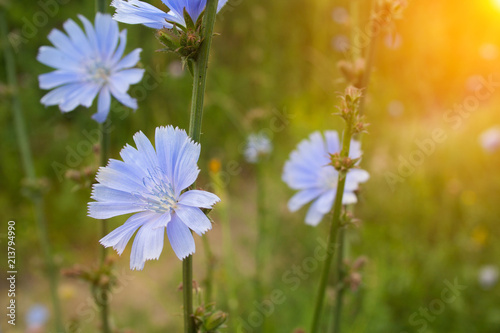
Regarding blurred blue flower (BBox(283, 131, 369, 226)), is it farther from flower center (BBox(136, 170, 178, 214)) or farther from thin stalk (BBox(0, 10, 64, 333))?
thin stalk (BBox(0, 10, 64, 333))

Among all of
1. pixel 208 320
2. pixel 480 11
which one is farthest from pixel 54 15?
pixel 480 11

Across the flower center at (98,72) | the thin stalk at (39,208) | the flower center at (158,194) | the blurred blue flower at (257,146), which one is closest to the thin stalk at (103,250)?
the flower center at (98,72)

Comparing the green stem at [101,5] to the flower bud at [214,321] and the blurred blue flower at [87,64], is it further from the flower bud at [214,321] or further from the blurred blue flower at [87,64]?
the flower bud at [214,321]

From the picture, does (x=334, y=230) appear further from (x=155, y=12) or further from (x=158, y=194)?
(x=155, y=12)

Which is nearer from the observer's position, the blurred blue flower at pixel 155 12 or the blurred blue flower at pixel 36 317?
the blurred blue flower at pixel 155 12

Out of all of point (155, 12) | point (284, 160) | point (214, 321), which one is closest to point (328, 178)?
point (214, 321)

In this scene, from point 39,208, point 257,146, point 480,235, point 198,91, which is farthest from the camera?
point 480,235

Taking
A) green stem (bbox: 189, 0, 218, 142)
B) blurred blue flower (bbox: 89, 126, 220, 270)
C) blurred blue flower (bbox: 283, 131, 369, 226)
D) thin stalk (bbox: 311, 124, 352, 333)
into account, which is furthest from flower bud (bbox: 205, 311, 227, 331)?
blurred blue flower (bbox: 283, 131, 369, 226)
